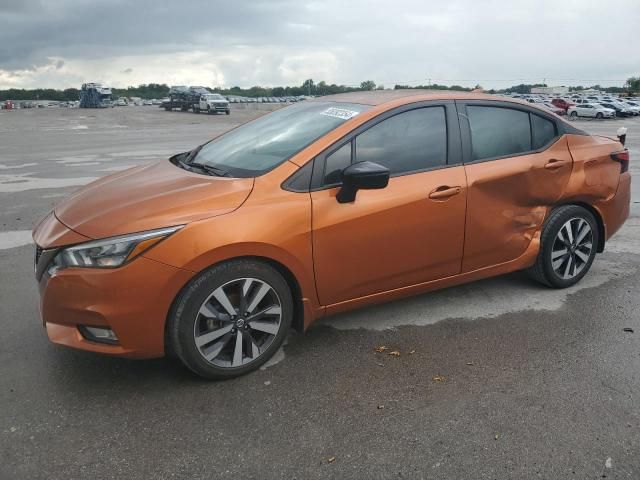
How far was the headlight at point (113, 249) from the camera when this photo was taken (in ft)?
9.41

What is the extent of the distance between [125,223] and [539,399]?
2414mm

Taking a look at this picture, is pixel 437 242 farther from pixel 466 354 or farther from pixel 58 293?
pixel 58 293

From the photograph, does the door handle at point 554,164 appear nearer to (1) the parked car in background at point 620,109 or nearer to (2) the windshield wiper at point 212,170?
(2) the windshield wiper at point 212,170

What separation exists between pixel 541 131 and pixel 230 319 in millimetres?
2891

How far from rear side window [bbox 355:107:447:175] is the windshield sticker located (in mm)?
177

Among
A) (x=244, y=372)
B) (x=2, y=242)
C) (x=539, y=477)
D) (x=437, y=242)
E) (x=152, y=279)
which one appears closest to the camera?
(x=539, y=477)

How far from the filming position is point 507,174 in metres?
4.04

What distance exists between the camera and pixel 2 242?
5.98 meters

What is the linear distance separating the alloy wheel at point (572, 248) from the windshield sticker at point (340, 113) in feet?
6.55

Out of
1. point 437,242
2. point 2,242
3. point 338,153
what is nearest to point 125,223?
point 338,153

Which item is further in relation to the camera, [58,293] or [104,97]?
[104,97]

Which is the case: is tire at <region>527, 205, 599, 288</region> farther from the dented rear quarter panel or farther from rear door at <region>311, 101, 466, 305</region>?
rear door at <region>311, 101, 466, 305</region>

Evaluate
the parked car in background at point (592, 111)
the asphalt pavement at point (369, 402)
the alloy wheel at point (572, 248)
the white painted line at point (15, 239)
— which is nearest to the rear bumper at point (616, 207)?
the alloy wheel at point (572, 248)

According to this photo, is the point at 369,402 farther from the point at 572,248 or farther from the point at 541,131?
the point at 541,131
